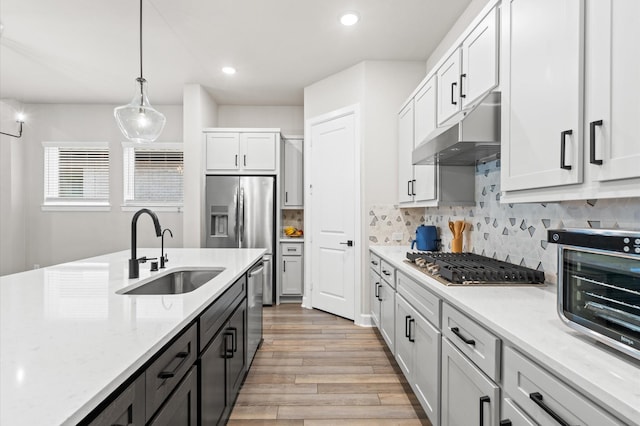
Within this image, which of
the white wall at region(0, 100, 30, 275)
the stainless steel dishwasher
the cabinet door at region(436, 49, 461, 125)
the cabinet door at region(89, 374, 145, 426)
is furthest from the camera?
the white wall at region(0, 100, 30, 275)

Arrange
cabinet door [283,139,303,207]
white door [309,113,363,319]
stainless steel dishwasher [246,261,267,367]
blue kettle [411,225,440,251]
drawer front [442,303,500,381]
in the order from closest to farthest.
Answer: drawer front [442,303,500,381] < stainless steel dishwasher [246,261,267,367] < blue kettle [411,225,440,251] < white door [309,113,363,319] < cabinet door [283,139,303,207]

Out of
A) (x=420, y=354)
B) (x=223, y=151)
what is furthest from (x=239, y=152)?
(x=420, y=354)

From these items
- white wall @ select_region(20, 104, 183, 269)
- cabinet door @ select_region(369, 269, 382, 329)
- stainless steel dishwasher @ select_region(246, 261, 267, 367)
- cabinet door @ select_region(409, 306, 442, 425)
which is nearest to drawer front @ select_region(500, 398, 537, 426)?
cabinet door @ select_region(409, 306, 442, 425)

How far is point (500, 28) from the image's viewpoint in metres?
1.71

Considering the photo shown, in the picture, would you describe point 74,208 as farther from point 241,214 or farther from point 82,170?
point 241,214

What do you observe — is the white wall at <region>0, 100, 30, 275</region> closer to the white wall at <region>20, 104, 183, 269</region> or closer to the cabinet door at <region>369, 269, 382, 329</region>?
the white wall at <region>20, 104, 183, 269</region>

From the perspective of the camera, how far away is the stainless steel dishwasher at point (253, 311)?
2.56 m

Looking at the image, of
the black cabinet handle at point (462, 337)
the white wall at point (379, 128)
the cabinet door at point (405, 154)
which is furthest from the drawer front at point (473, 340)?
the white wall at point (379, 128)

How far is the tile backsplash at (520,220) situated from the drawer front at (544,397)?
0.78 metres

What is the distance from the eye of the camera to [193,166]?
461 cm

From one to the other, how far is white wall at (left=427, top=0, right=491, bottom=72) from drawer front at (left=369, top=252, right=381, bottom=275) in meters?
2.15

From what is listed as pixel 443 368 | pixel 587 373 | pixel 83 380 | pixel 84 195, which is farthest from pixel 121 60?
pixel 587 373

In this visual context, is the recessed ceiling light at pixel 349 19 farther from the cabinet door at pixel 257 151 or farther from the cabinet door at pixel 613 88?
the cabinet door at pixel 613 88

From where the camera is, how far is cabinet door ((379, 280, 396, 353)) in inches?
105
